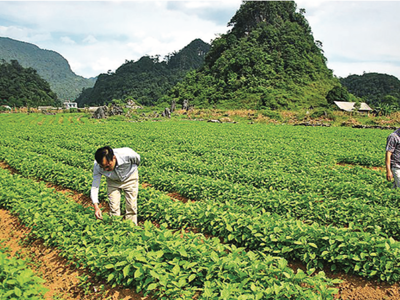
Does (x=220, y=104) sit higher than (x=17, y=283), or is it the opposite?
(x=220, y=104)

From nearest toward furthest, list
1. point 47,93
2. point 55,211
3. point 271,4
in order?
point 55,211
point 271,4
point 47,93

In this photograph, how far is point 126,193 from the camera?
5.90 m

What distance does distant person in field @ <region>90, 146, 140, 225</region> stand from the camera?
518 centimetres

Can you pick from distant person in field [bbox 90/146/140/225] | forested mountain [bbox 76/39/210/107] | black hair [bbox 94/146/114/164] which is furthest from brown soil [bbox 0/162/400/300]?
forested mountain [bbox 76/39/210/107]

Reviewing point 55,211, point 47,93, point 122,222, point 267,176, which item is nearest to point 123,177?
point 122,222

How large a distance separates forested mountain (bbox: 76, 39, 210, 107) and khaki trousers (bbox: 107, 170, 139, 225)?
96.9 m

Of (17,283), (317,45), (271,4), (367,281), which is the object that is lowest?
(367,281)

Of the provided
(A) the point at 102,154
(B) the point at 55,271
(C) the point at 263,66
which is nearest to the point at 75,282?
(B) the point at 55,271

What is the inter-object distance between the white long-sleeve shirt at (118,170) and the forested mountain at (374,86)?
71.4 metres

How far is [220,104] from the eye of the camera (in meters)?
56.4

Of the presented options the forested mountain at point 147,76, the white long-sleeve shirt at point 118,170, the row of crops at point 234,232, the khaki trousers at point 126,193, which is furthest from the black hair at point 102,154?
the forested mountain at point 147,76

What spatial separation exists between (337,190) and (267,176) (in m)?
2.11

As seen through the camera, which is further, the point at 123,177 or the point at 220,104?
the point at 220,104

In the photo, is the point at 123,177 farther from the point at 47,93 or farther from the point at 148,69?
the point at 148,69
